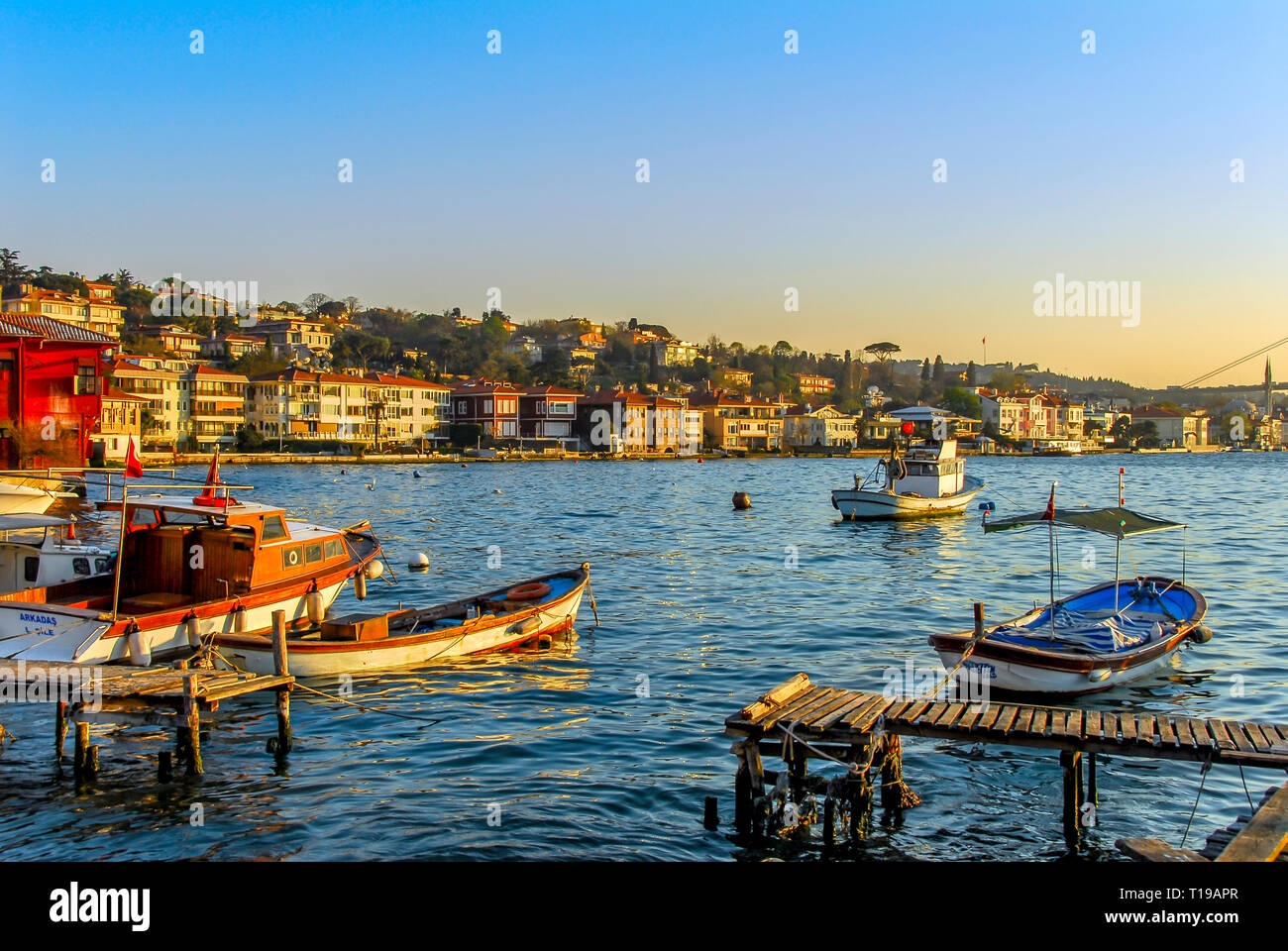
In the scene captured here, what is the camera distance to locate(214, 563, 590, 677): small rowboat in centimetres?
1611

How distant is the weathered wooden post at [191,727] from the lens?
469 inches

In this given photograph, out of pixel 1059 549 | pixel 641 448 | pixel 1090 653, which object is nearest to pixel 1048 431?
pixel 641 448

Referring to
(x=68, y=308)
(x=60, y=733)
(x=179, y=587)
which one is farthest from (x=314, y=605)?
(x=68, y=308)

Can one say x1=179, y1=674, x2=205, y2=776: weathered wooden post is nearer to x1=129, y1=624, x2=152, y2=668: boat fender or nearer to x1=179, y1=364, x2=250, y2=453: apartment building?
x1=129, y1=624, x2=152, y2=668: boat fender

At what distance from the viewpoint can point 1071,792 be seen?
10828 mm

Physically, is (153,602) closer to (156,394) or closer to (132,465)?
(132,465)

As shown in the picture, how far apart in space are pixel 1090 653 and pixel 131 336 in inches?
5173

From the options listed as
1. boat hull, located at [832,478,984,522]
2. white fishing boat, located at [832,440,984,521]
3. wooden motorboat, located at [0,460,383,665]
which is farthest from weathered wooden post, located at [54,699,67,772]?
white fishing boat, located at [832,440,984,521]

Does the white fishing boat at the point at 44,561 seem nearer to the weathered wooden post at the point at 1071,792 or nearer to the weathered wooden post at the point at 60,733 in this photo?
the weathered wooden post at the point at 60,733

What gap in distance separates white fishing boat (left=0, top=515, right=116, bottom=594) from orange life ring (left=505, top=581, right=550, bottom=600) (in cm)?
751

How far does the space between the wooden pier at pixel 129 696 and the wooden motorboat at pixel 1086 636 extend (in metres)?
9.82

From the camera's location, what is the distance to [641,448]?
133 meters

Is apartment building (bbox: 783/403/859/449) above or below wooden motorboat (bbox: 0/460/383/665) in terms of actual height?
above

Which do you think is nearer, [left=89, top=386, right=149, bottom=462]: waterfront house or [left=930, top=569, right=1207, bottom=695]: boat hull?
[left=930, top=569, right=1207, bottom=695]: boat hull
